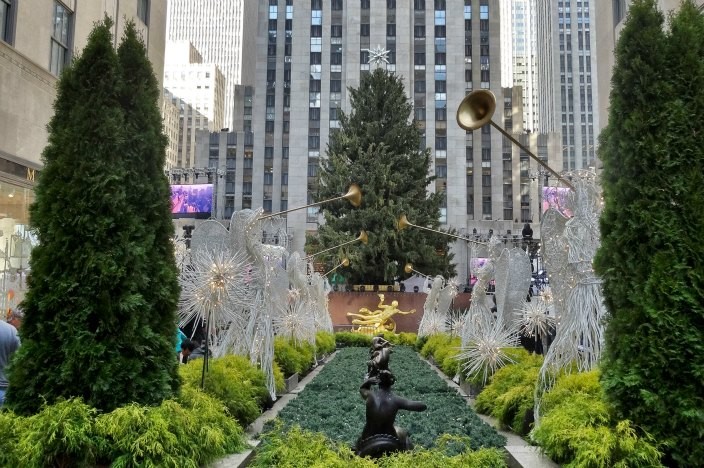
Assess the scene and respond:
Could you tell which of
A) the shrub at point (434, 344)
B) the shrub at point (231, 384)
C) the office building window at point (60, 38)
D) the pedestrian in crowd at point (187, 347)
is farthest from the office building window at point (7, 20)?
the shrub at point (434, 344)

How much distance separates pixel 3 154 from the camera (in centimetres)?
1367

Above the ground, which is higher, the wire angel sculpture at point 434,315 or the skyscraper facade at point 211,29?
the skyscraper facade at point 211,29

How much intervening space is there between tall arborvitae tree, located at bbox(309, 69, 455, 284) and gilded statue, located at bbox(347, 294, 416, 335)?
4.83 metres

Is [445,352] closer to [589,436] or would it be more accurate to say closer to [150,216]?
[589,436]

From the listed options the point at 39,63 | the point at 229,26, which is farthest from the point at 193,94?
the point at 39,63

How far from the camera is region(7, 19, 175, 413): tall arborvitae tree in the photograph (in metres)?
5.55

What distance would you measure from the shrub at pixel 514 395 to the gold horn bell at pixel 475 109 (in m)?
3.73

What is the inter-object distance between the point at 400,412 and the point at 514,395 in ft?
7.98

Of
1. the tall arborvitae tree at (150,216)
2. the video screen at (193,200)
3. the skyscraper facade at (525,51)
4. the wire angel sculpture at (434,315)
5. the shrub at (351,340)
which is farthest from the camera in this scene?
the skyscraper facade at (525,51)

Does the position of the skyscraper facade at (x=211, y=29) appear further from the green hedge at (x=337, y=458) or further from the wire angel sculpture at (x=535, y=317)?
the green hedge at (x=337, y=458)

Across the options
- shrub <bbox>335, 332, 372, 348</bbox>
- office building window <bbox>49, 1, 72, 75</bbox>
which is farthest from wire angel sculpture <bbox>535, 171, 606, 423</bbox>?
shrub <bbox>335, 332, 372, 348</bbox>

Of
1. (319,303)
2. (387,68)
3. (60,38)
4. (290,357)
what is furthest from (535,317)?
(387,68)

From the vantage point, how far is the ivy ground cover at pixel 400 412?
28.7 ft

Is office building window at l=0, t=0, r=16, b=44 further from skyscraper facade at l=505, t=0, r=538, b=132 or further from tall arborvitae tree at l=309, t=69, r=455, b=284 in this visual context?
skyscraper facade at l=505, t=0, r=538, b=132
